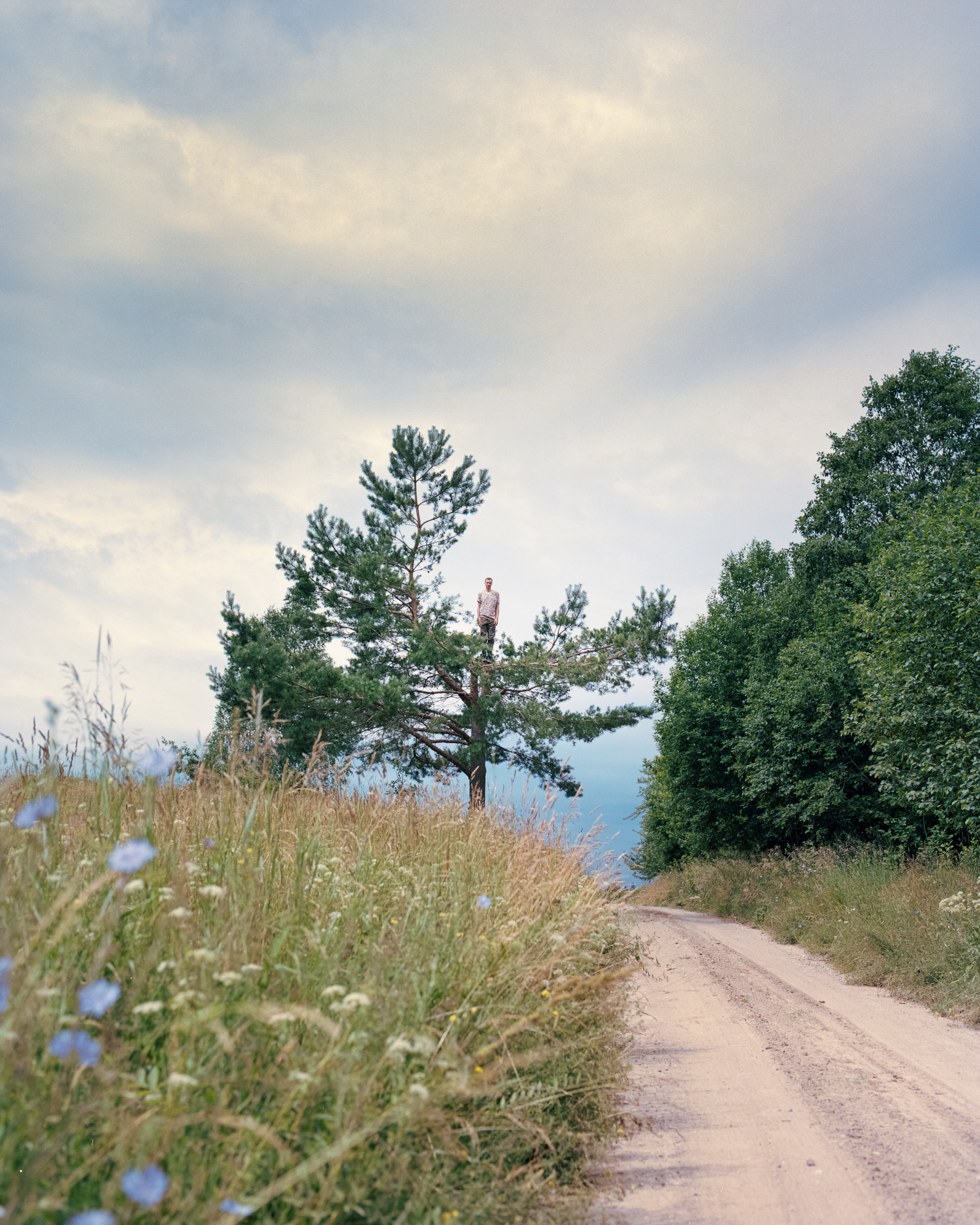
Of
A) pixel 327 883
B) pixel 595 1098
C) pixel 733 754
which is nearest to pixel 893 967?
Result: pixel 595 1098

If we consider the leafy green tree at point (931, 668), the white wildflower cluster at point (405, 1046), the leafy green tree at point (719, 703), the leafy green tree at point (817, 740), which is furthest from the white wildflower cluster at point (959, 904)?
the leafy green tree at point (719, 703)

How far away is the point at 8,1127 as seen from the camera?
195cm

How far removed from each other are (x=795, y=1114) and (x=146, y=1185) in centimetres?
393

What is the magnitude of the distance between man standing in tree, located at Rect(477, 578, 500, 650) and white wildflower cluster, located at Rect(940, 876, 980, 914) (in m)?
12.7

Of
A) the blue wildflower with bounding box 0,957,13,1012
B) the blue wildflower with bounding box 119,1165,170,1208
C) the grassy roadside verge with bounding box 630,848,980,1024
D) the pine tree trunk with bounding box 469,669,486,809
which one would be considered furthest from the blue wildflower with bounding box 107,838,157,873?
the pine tree trunk with bounding box 469,669,486,809

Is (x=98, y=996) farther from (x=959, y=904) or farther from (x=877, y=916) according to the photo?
(x=877, y=916)

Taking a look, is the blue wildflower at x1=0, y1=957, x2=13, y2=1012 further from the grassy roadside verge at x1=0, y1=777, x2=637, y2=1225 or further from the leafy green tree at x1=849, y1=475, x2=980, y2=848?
the leafy green tree at x1=849, y1=475, x2=980, y2=848

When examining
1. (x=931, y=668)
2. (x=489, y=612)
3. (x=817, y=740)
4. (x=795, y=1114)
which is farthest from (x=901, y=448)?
(x=795, y=1114)

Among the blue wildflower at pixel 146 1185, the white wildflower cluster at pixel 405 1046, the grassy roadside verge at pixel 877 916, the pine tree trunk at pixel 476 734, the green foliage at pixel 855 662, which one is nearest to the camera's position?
the blue wildflower at pixel 146 1185

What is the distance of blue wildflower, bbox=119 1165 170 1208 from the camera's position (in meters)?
1.65

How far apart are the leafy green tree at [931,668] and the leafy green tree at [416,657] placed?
5.26 m

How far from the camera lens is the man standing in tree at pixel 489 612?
65.2ft

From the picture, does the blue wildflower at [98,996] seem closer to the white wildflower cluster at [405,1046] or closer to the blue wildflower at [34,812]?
the blue wildflower at [34,812]

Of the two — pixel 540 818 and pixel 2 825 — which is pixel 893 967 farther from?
pixel 2 825
